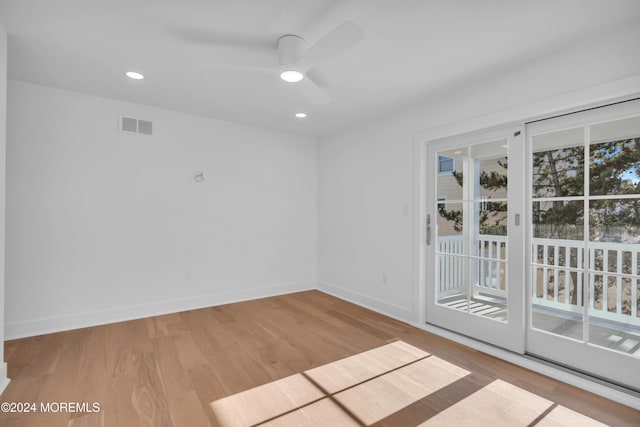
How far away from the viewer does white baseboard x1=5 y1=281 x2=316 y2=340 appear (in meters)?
2.90

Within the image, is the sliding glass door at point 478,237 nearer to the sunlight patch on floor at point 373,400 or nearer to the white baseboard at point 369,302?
the white baseboard at point 369,302

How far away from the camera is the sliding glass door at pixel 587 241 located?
2.03 meters

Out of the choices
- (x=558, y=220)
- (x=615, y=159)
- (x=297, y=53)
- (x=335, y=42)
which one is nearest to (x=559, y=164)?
(x=615, y=159)

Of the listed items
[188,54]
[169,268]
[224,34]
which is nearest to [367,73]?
[224,34]

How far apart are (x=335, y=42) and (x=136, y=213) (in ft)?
9.63

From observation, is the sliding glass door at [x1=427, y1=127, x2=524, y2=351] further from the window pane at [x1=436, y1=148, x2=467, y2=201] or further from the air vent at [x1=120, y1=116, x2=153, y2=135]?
the air vent at [x1=120, y1=116, x2=153, y2=135]

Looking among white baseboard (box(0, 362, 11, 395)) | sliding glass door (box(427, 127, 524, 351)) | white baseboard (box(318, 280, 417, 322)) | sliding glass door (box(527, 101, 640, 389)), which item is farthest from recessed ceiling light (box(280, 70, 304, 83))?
white baseboard (box(0, 362, 11, 395))

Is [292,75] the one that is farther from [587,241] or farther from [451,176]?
[587,241]

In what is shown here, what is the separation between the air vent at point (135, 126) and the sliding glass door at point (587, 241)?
12.6 ft

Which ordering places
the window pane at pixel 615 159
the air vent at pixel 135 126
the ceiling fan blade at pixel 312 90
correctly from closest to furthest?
the window pane at pixel 615 159
the ceiling fan blade at pixel 312 90
the air vent at pixel 135 126

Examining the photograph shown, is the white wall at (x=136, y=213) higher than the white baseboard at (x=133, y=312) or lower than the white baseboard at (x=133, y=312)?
higher

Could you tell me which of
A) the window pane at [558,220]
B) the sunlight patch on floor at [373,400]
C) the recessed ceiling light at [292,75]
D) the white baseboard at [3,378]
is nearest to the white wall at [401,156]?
the window pane at [558,220]

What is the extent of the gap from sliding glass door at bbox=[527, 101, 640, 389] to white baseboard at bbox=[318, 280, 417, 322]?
118 cm

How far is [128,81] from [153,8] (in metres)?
1.29
